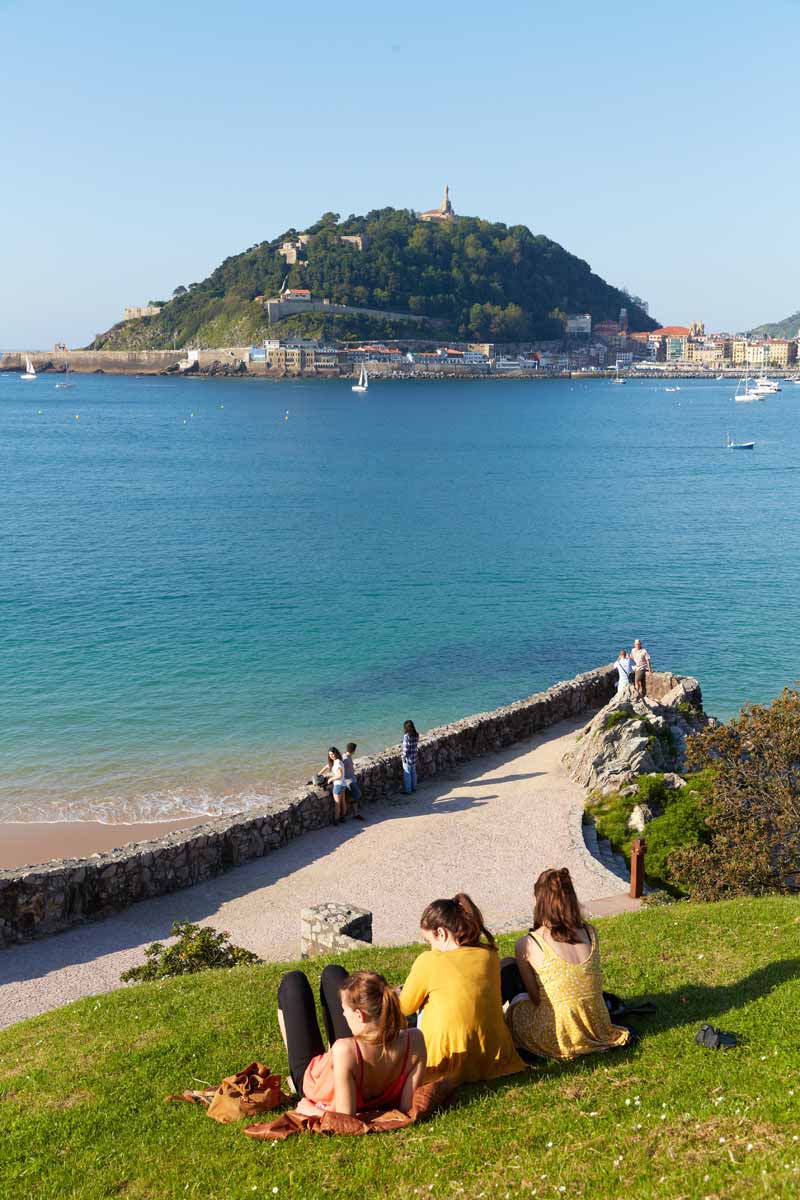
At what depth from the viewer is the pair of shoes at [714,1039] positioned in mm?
6992

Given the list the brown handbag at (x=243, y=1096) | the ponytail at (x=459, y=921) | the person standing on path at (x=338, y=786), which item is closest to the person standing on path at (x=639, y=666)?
the person standing on path at (x=338, y=786)

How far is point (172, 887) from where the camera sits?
47.9ft

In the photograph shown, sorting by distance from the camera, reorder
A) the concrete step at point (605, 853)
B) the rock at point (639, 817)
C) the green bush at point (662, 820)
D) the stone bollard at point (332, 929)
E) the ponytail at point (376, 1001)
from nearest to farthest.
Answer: the ponytail at point (376, 1001), the stone bollard at point (332, 929), the green bush at point (662, 820), the concrete step at point (605, 853), the rock at point (639, 817)

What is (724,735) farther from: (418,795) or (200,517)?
(200,517)

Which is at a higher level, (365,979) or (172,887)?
(365,979)

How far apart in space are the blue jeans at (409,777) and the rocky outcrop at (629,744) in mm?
2902

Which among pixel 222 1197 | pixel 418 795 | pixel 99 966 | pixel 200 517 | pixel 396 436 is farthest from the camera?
pixel 396 436

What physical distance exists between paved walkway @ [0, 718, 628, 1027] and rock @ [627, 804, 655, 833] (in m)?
0.87

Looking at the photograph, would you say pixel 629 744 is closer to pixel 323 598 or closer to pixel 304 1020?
pixel 304 1020

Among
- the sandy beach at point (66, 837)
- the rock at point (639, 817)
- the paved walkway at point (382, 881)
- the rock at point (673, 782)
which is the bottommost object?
the sandy beach at point (66, 837)

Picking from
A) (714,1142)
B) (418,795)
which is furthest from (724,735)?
(714,1142)

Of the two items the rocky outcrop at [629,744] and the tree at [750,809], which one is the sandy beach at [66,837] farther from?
the tree at [750,809]

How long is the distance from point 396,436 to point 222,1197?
112148mm

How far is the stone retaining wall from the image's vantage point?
516 inches
